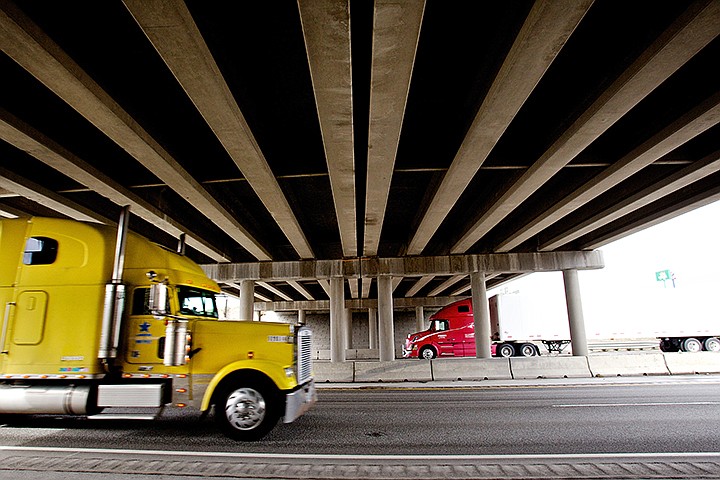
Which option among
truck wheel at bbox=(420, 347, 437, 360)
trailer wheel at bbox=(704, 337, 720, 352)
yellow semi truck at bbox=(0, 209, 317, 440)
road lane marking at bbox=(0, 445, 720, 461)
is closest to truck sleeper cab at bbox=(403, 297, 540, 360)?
truck wheel at bbox=(420, 347, 437, 360)

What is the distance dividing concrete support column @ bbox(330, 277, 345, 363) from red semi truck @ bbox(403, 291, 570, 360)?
18.7ft

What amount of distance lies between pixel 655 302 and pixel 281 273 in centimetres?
2109

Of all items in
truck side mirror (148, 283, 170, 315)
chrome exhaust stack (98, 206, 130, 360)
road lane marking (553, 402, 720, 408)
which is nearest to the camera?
truck side mirror (148, 283, 170, 315)

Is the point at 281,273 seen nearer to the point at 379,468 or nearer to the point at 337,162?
the point at 337,162

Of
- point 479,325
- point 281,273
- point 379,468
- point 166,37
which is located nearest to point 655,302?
point 479,325

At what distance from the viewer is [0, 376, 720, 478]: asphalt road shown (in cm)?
539

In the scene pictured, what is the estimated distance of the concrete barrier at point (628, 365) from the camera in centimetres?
1603

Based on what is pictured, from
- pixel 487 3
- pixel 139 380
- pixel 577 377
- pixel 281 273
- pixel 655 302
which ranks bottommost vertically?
pixel 577 377

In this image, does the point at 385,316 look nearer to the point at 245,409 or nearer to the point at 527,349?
the point at 527,349

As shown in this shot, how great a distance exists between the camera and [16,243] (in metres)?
6.88

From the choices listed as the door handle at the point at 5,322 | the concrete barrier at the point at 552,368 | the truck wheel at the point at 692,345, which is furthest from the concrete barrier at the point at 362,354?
the door handle at the point at 5,322

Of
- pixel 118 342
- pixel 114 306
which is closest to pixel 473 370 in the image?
pixel 118 342

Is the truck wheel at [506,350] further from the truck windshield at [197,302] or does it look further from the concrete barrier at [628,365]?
the truck windshield at [197,302]

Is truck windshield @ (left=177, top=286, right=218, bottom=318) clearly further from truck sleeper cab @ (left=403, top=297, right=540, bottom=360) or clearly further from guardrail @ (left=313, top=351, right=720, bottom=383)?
truck sleeper cab @ (left=403, top=297, right=540, bottom=360)
